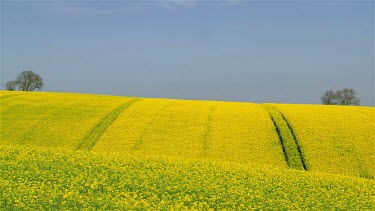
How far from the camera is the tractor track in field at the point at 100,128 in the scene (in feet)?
103

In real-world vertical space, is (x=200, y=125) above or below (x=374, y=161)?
above

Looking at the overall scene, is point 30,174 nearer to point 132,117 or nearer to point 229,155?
point 229,155

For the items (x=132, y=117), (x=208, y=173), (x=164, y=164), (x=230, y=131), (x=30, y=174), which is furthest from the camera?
(x=132, y=117)

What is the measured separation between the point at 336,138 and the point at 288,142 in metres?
3.57

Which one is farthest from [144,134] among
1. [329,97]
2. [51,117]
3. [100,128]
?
[329,97]

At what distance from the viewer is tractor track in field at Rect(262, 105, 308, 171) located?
1119 inches

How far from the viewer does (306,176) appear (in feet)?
75.3

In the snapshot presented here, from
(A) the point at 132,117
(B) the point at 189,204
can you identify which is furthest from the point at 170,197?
(A) the point at 132,117

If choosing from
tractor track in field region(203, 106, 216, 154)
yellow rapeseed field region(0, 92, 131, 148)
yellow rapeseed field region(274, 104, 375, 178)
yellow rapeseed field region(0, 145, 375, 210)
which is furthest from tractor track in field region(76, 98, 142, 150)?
yellow rapeseed field region(274, 104, 375, 178)

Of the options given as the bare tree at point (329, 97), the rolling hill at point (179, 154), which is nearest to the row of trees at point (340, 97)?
the bare tree at point (329, 97)

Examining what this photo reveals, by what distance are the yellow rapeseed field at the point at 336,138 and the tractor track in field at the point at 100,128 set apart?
14.0m

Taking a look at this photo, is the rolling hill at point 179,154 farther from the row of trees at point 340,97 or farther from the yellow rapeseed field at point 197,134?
the row of trees at point 340,97

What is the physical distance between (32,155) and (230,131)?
1480cm

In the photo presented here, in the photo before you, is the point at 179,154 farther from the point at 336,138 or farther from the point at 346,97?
the point at 346,97
